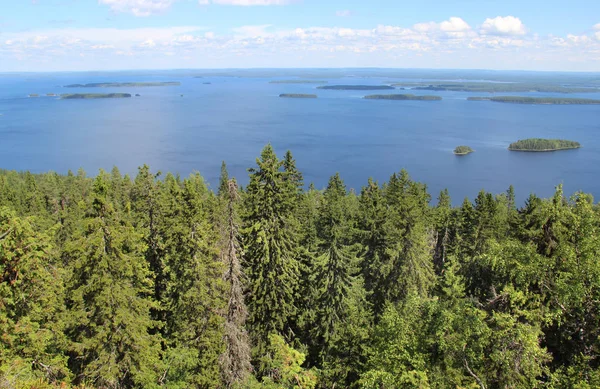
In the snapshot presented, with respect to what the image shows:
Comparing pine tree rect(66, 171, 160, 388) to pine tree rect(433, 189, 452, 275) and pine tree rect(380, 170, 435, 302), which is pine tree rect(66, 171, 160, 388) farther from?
pine tree rect(433, 189, 452, 275)

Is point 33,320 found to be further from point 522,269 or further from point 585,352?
point 585,352

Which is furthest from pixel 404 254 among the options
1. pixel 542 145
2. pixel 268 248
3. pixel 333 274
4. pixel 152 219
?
pixel 542 145

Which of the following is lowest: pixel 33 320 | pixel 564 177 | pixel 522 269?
pixel 564 177

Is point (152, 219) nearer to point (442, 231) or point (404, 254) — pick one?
point (404, 254)

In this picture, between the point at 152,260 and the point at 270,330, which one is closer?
the point at 270,330

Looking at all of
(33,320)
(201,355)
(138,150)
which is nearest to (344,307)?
(201,355)

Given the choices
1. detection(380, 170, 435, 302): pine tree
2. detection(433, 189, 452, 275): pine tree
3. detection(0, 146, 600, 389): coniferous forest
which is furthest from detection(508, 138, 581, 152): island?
detection(380, 170, 435, 302): pine tree

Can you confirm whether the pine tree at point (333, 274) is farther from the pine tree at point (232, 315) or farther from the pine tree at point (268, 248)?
the pine tree at point (232, 315)
